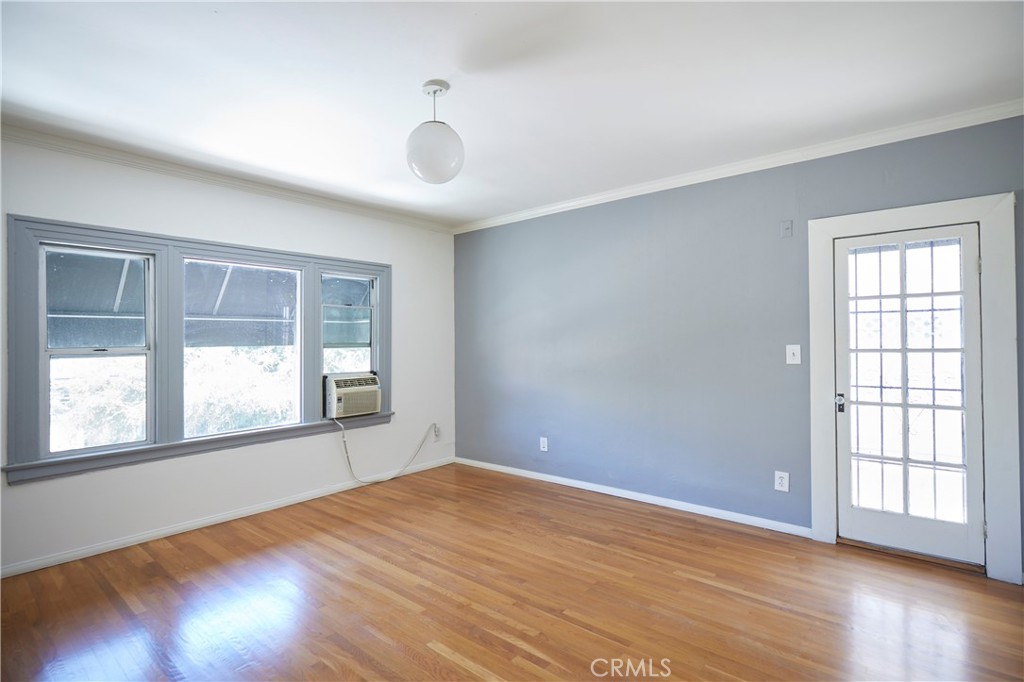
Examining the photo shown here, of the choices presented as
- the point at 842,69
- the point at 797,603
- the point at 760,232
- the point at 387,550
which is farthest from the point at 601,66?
the point at 387,550

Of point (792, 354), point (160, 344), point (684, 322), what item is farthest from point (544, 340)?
point (160, 344)

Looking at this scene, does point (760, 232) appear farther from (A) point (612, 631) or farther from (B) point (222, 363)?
(B) point (222, 363)

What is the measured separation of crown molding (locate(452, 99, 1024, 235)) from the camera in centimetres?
278

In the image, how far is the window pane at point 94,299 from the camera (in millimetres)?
3102

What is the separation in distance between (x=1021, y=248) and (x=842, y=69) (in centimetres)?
149

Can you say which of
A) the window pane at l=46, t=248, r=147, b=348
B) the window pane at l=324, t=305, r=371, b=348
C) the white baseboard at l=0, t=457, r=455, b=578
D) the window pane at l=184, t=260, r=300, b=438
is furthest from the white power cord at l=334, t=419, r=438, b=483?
the window pane at l=46, t=248, r=147, b=348

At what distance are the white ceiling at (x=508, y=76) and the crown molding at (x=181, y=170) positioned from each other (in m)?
0.12

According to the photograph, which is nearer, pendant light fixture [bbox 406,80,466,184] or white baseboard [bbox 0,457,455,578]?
pendant light fixture [bbox 406,80,466,184]

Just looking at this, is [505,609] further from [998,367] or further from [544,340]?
[998,367]

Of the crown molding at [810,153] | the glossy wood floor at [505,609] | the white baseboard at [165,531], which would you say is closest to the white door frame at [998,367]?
the glossy wood floor at [505,609]

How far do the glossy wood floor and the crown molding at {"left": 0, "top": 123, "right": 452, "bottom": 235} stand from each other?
2580mm

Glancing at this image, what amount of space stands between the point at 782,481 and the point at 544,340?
234 centimetres

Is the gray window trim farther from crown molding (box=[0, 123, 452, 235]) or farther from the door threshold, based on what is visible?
the door threshold

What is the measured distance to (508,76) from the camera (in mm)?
2395
